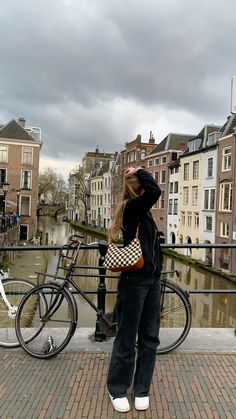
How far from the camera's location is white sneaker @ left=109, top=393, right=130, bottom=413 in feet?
7.74

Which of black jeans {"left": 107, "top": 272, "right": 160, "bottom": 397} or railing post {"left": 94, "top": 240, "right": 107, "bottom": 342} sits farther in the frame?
railing post {"left": 94, "top": 240, "right": 107, "bottom": 342}

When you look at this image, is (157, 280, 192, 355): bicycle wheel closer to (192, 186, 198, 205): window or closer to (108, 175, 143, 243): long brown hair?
(108, 175, 143, 243): long brown hair

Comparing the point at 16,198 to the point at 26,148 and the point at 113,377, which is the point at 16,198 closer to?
the point at 26,148

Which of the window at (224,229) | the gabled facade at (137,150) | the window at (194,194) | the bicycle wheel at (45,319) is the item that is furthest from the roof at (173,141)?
the bicycle wheel at (45,319)

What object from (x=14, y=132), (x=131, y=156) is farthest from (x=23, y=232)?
(x=131, y=156)

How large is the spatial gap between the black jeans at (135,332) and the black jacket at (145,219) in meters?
0.13

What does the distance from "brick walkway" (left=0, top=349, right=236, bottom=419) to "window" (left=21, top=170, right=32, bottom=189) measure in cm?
3574

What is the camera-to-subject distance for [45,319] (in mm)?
3299

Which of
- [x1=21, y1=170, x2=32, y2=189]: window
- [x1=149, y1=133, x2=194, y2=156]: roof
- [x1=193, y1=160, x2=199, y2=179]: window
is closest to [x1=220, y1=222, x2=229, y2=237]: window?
[x1=193, y1=160, x2=199, y2=179]: window

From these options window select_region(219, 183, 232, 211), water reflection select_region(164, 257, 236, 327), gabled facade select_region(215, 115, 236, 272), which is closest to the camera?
water reflection select_region(164, 257, 236, 327)

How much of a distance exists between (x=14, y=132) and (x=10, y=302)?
36.4 metres

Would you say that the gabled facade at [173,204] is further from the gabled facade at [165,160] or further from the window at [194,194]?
the window at [194,194]

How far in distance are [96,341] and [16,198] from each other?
35.5 metres

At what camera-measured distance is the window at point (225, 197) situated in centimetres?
2503
